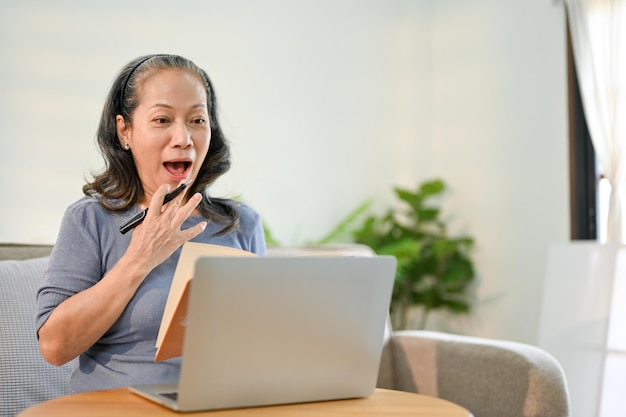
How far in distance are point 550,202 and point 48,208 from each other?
2344 millimetres

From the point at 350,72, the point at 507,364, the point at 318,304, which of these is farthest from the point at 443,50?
the point at 318,304

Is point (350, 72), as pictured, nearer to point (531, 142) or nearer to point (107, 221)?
point (531, 142)

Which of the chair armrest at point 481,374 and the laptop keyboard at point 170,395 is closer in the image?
the laptop keyboard at point 170,395

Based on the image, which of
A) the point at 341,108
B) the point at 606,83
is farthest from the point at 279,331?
Result: the point at 341,108

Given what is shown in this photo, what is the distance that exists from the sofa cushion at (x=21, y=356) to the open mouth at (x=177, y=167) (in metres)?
0.53

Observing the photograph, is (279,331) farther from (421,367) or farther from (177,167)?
(421,367)

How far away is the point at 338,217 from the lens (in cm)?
448

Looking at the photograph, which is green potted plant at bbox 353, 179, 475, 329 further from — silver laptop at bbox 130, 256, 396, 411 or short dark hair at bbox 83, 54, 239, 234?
silver laptop at bbox 130, 256, 396, 411

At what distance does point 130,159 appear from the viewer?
173 cm

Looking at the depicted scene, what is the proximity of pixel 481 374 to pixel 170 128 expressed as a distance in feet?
3.81

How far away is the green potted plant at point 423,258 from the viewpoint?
4.43 meters

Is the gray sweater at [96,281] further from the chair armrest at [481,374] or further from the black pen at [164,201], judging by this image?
the chair armrest at [481,374]

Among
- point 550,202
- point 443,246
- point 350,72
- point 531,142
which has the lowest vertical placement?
point 443,246

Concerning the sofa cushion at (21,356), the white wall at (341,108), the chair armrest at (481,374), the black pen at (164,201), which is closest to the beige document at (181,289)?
the black pen at (164,201)
